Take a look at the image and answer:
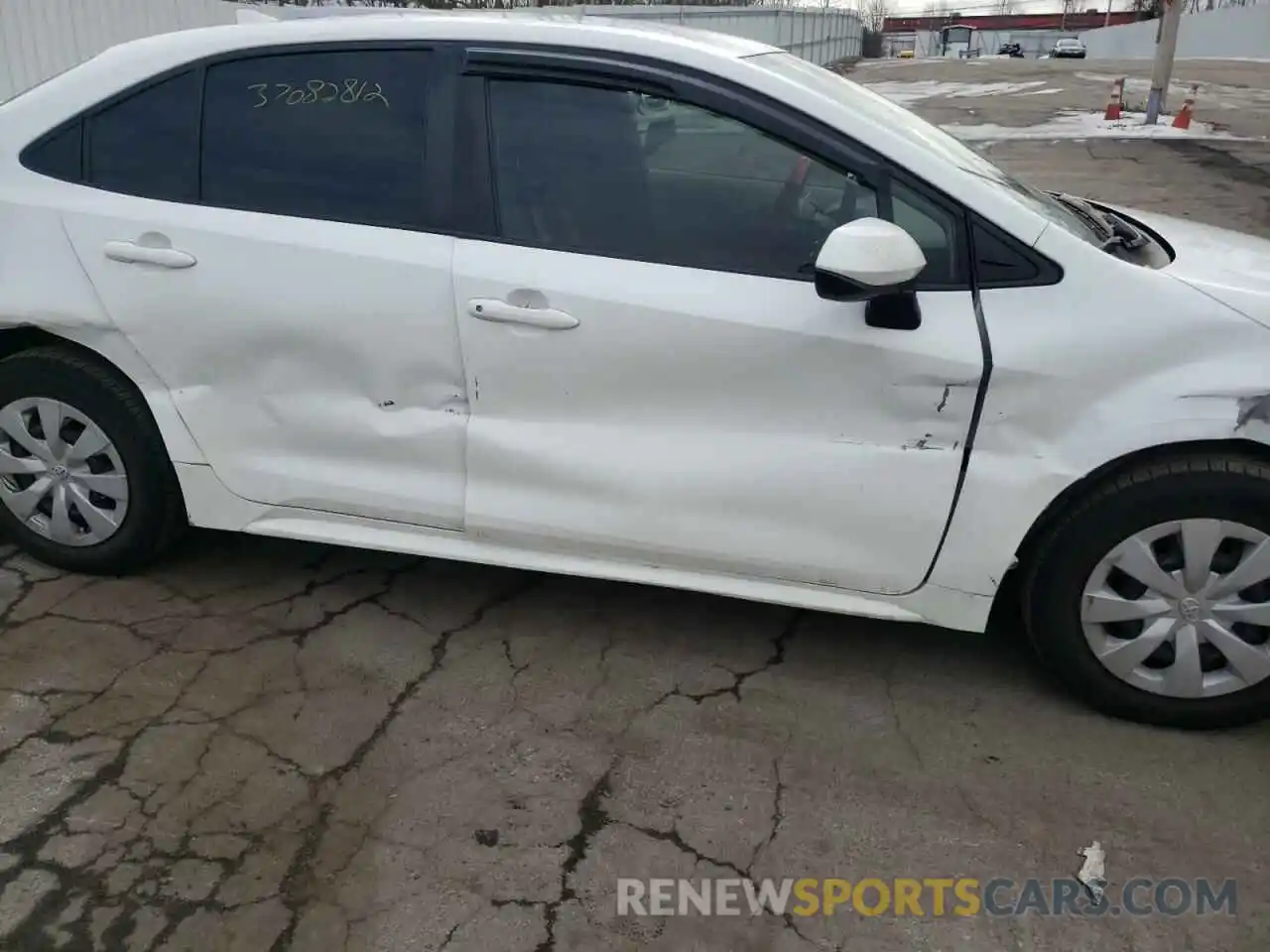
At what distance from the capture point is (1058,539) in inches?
102

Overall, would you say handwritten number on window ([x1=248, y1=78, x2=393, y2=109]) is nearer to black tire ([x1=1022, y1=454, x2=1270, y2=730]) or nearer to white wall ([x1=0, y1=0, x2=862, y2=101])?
black tire ([x1=1022, y1=454, x2=1270, y2=730])

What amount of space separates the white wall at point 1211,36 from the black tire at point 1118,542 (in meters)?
43.5

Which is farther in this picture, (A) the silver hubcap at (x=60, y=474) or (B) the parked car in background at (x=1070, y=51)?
(B) the parked car in background at (x=1070, y=51)

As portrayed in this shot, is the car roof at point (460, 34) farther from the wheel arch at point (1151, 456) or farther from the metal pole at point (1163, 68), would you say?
the metal pole at point (1163, 68)

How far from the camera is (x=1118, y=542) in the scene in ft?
8.36

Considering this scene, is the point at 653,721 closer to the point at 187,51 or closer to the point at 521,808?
the point at 521,808

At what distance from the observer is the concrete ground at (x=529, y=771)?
216 centimetres

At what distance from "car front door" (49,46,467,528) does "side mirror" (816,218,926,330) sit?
101cm

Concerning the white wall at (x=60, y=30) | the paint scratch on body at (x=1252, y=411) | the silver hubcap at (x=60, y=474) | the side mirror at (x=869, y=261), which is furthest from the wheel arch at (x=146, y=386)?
the white wall at (x=60, y=30)

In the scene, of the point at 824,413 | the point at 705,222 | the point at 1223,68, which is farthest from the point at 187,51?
the point at 1223,68

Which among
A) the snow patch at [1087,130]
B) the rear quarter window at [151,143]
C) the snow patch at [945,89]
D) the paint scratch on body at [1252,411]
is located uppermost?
the rear quarter window at [151,143]

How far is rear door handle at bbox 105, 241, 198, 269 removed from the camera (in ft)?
9.52

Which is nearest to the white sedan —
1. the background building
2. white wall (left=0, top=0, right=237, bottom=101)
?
white wall (left=0, top=0, right=237, bottom=101)

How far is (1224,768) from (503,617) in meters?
2.06
